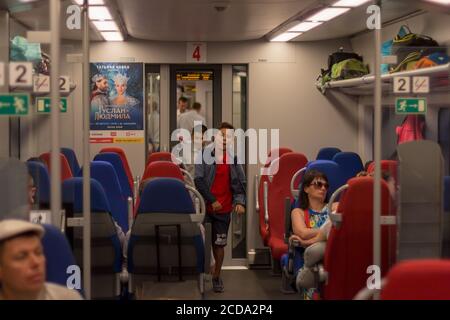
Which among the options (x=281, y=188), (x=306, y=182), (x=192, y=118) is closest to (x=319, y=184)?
(x=306, y=182)

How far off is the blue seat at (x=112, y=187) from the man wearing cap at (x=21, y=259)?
134 inches

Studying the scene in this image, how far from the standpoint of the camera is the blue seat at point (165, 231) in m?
5.36

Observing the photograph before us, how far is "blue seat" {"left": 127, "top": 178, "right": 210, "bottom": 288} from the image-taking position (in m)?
5.36

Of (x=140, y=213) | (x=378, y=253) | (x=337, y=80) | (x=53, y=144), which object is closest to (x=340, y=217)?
(x=378, y=253)

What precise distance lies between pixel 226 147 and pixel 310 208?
6.18 feet

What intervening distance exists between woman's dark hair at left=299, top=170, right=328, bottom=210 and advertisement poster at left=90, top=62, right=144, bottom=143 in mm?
3892

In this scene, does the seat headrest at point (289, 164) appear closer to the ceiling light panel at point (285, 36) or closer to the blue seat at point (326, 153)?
the blue seat at point (326, 153)

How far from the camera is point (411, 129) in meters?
4.76

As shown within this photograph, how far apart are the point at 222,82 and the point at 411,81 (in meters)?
5.50

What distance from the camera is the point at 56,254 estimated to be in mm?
3471

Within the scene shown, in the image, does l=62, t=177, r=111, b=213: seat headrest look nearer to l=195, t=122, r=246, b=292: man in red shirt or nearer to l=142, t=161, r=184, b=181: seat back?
l=142, t=161, r=184, b=181: seat back

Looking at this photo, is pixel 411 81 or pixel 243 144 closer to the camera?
pixel 411 81

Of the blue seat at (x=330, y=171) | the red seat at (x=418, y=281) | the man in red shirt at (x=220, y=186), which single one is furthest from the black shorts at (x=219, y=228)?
the red seat at (x=418, y=281)
